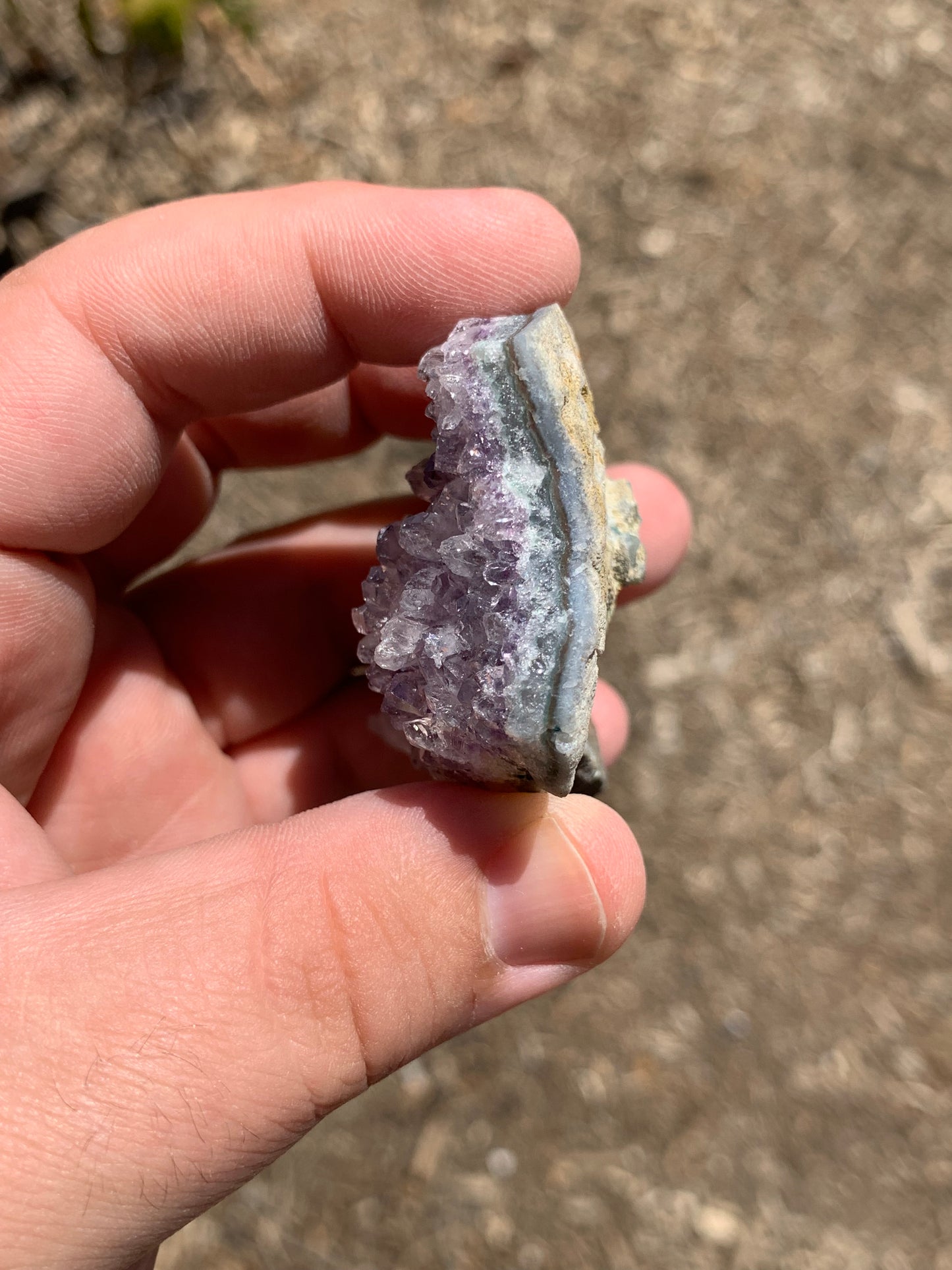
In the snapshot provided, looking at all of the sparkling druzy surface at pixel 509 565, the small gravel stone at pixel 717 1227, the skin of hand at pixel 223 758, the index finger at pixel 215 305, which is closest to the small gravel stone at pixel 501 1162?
the small gravel stone at pixel 717 1227

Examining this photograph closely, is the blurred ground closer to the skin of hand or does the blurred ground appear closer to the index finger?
the skin of hand

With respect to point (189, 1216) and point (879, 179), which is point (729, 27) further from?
point (189, 1216)

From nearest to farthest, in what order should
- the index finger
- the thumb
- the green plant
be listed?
the thumb → the index finger → the green plant

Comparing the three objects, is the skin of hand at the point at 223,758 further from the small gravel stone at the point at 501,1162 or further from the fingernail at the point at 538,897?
the small gravel stone at the point at 501,1162

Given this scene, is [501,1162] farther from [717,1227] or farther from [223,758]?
[223,758]

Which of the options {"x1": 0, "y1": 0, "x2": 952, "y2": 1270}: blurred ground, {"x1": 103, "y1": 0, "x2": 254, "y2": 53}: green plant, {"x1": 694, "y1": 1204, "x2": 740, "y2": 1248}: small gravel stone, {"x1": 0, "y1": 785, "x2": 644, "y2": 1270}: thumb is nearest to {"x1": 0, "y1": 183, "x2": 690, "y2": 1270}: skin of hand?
{"x1": 0, "y1": 785, "x2": 644, "y2": 1270}: thumb

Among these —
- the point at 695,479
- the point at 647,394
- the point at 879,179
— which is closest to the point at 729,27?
the point at 879,179

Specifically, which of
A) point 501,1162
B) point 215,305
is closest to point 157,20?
point 215,305
